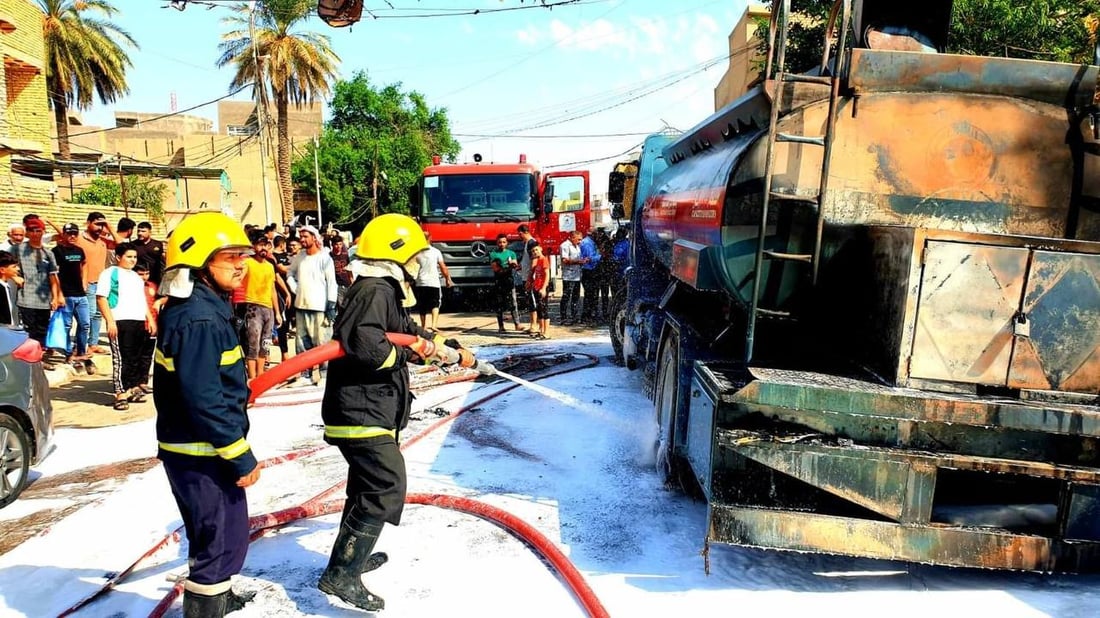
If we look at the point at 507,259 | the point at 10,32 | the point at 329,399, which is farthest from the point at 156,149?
the point at 329,399

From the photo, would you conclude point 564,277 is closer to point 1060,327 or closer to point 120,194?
point 1060,327

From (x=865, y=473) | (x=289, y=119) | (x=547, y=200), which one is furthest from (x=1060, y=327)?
(x=289, y=119)

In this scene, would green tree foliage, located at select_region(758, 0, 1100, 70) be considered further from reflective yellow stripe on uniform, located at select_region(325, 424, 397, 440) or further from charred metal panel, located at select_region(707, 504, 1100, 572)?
reflective yellow stripe on uniform, located at select_region(325, 424, 397, 440)

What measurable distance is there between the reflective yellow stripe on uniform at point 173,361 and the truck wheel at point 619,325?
6142 mm

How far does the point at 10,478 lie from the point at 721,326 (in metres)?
4.96

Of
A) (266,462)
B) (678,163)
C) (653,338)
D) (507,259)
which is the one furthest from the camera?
(507,259)

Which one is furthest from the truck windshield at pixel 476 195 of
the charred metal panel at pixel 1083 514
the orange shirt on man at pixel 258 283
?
the charred metal panel at pixel 1083 514

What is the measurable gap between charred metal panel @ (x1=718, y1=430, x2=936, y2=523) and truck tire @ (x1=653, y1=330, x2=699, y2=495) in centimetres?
115

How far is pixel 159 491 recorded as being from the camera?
4660 mm

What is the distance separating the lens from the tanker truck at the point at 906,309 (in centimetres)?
298

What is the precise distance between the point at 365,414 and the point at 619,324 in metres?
6.08

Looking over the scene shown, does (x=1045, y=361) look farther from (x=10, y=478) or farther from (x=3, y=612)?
(x=10, y=478)

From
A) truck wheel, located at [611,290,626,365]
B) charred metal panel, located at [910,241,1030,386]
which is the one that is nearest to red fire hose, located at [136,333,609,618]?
charred metal panel, located at [910,241,1030,386]

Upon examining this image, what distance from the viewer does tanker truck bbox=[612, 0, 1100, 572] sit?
117 inches
